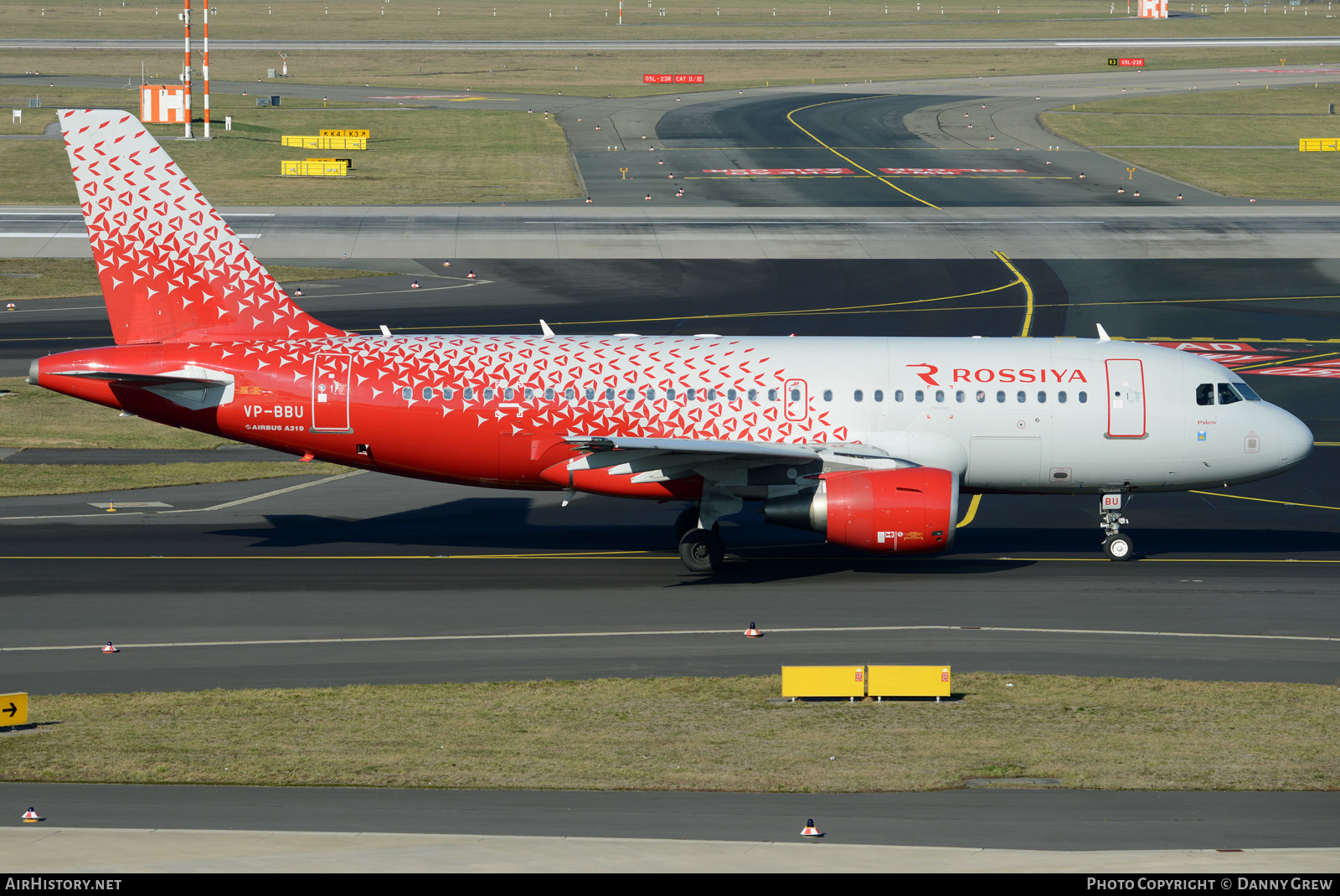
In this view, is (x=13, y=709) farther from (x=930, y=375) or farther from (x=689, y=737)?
(x=930, y=375)

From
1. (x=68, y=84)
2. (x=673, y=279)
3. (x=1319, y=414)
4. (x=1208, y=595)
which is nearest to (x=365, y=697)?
(x=1208, y=595)

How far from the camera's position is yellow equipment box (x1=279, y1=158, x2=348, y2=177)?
329 feet

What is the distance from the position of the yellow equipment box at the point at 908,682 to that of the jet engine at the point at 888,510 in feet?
20.8

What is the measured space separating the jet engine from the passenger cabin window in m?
7.16

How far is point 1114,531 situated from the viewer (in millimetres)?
35312

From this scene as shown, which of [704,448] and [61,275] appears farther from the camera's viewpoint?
[61,275]

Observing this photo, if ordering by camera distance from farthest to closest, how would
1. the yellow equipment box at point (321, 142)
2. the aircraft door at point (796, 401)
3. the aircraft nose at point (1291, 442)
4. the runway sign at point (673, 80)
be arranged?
the runway sign at point (673, 80), the yellow equipment box at point (321, 142), the aircraft nose at point (1291, 442), the aircraft door at point (796, 401)

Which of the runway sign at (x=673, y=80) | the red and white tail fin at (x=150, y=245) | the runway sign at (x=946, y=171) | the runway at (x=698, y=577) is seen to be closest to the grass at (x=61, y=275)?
the runway at (x=698, y=577)

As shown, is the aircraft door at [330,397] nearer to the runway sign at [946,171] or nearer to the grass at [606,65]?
the runway sign at [946,171]

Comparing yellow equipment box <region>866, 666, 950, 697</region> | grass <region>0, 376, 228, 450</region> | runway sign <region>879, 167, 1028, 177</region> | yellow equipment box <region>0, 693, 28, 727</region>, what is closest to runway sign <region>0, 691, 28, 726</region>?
yellow equipment box <region>0, 693, 28, 727</region>

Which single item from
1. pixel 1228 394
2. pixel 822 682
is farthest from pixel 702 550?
pixel 1228 394

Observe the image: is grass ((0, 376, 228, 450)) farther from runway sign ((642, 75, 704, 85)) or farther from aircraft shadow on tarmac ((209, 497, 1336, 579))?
runway sign ((642, 75, 704, 85))

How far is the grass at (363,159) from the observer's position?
93.6m

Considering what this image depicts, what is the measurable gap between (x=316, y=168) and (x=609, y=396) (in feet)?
239
